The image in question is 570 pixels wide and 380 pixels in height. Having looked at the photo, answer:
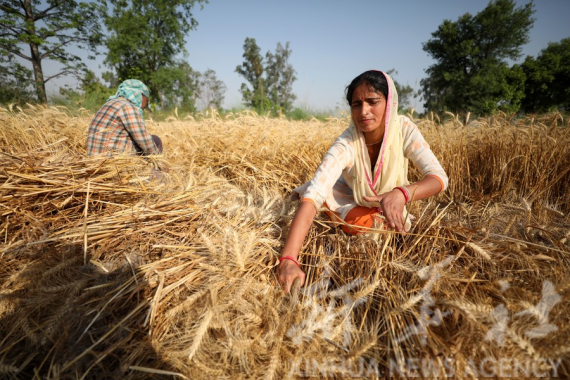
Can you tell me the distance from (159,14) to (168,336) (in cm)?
2219

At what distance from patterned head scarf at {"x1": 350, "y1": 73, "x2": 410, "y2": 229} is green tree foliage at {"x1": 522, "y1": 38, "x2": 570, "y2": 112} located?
26.8 metres

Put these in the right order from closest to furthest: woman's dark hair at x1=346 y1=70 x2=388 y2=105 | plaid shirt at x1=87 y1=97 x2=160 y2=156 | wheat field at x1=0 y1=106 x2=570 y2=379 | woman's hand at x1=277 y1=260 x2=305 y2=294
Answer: wheat field at x1=0 y1=106 x2=570 y2=379 → woman's hand at x1=277 y1=260 x2=305 y2=294 → woman's dark hair at x1=346 y1=70 x2=388 y2=105 → plaid shirt at x1=87 y1=97 x2=160 y2=156

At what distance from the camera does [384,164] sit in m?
1.56

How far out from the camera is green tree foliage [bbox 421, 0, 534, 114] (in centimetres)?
1853

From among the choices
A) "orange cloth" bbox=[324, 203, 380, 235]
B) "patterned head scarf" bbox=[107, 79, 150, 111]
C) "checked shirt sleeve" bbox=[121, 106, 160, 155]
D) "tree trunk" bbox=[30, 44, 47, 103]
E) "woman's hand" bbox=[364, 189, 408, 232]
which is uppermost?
"tree trunk" bbox=[30, 44, 47, 103]

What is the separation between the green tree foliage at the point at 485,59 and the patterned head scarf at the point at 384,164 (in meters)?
22.2

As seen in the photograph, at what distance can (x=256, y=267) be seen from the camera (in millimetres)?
1198

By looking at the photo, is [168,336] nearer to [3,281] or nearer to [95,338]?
[95,338]

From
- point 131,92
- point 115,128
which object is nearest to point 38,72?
point 131,92

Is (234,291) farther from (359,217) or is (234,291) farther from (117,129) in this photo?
(117,129)

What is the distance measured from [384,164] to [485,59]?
995 inches

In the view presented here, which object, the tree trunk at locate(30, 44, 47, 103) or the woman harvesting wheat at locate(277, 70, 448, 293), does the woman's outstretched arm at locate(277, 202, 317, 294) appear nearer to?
the woman harvesting wheat at locate(277, 70, 448, 293)

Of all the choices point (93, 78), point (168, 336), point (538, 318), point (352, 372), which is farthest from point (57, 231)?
point (93, 78)

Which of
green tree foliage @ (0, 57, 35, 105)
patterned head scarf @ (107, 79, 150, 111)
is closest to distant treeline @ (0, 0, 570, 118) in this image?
green tree foliage @ (0, 57, 35, 105)
